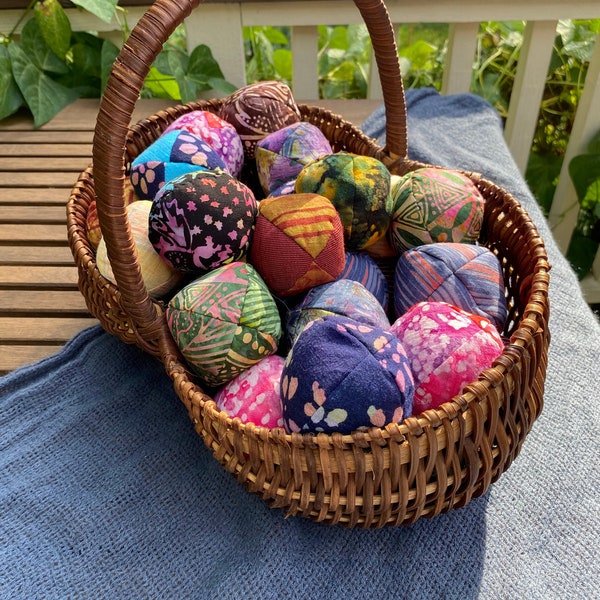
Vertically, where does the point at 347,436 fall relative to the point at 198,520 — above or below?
above

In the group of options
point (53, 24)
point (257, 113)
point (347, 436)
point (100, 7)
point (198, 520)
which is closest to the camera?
point (347, 436)

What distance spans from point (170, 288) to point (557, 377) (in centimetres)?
47

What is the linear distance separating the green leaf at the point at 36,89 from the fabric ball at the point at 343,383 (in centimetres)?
91

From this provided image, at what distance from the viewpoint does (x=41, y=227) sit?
92 cm

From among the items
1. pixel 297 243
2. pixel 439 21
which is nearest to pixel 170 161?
pixel 297 243

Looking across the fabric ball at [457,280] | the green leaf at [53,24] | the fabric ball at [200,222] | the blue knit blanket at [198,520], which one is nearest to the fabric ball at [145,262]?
the fabric ball at [200,222]

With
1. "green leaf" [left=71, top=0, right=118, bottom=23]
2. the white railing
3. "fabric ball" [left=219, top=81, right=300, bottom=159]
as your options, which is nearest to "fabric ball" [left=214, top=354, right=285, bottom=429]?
"fabric ball" [left=219, top=81, right=300, bottom=159]

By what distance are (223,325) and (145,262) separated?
0.46ft

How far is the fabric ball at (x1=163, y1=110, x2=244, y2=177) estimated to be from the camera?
29.6 inches

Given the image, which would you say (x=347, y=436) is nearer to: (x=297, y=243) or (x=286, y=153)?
(x=297, y=243)

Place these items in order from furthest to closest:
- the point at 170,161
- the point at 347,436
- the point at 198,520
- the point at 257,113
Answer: the point at 257,113
the point at 170,161
the point at 198,520
the point at 347,436

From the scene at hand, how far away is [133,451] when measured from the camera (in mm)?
636

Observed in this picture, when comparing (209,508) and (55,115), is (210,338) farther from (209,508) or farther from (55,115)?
(55,115)

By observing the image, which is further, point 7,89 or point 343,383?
point 7,89
